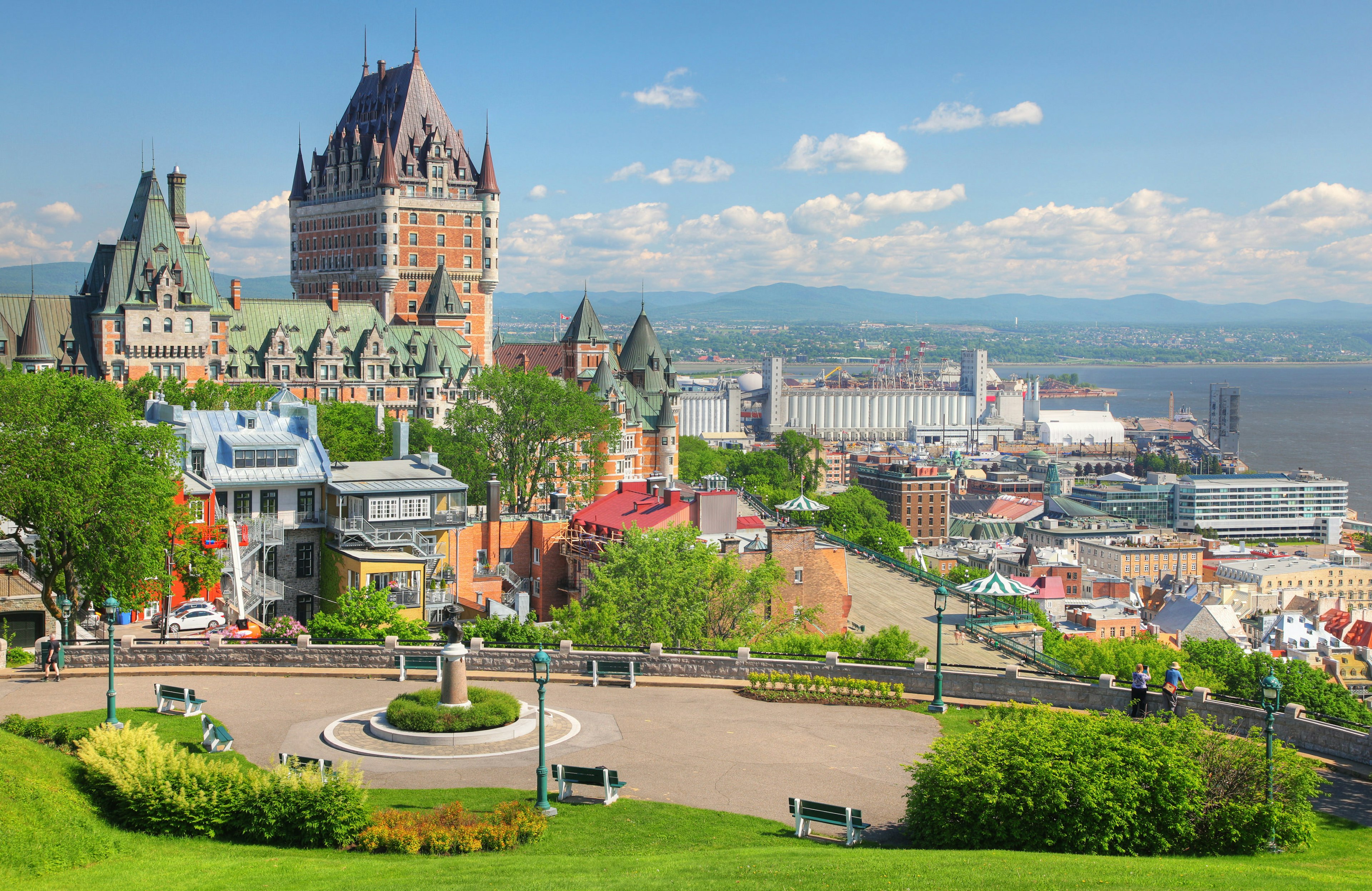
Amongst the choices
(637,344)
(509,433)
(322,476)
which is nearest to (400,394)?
(637,344)

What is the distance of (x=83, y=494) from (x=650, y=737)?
59.1 ft

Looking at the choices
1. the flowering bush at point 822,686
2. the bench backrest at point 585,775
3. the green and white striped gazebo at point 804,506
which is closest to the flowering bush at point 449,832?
the bench backrest at point 585,775

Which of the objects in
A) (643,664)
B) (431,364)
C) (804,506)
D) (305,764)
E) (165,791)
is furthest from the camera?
(431,364)

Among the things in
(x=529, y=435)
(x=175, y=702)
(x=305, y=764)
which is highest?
(x=529, y=435)

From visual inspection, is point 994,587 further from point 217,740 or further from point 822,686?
point 217,740

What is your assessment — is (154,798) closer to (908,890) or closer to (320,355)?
(908,890)

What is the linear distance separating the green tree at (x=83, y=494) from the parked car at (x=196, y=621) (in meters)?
2.51

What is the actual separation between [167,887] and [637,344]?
101 meters

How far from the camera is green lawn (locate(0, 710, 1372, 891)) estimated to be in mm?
16391

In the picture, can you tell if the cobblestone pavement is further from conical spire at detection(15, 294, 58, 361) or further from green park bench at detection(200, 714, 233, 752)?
conical spire at detection(15, 294, 58, 361)

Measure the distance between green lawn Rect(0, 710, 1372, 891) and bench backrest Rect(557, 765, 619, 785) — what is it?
900mm

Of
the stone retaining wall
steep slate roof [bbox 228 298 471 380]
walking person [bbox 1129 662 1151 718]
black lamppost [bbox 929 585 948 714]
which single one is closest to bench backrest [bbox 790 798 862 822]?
walking person [bbox 1129 662 1151 718]

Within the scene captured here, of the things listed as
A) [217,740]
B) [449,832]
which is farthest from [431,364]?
[449,832]

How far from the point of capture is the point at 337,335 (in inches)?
4350
